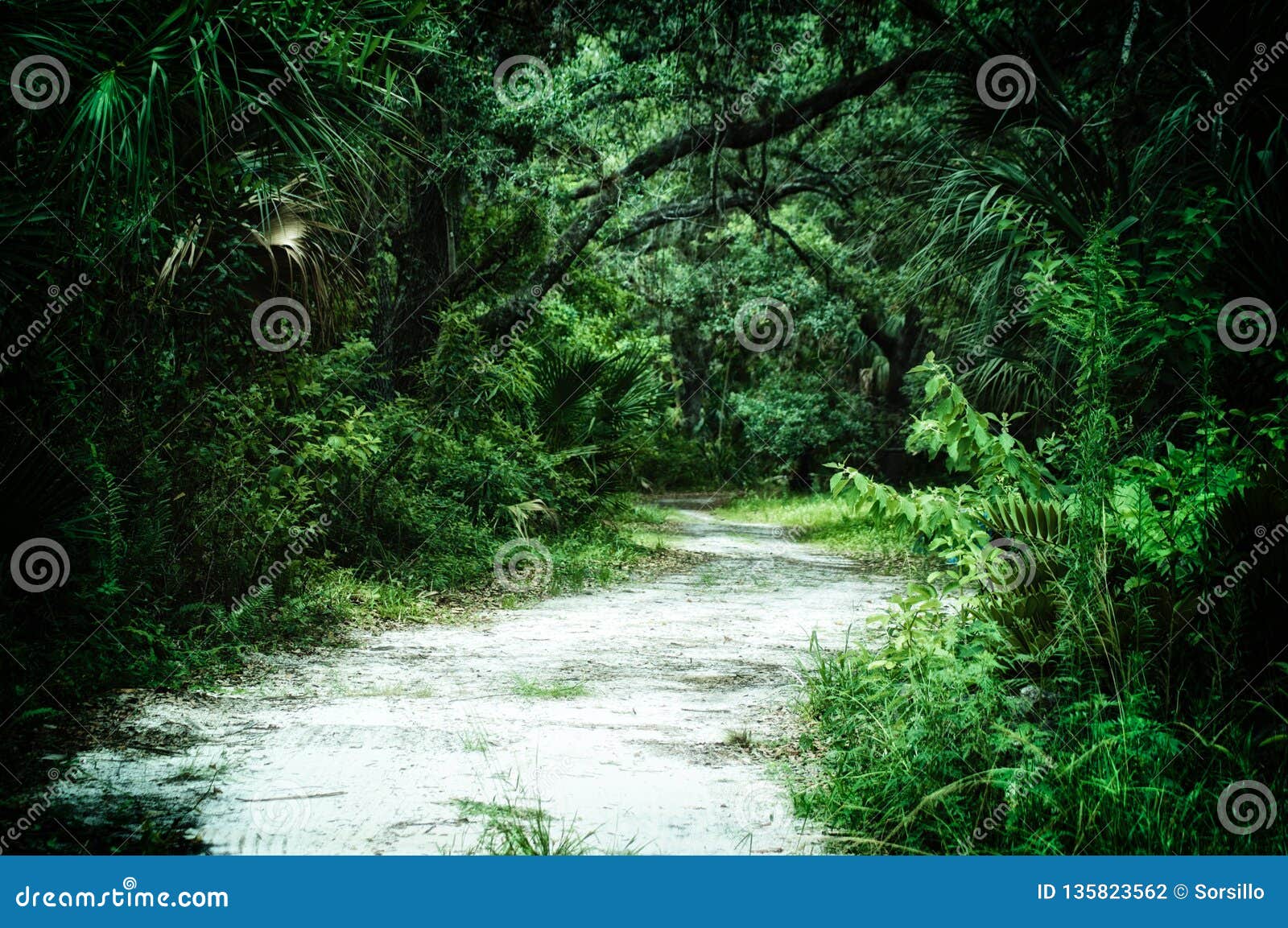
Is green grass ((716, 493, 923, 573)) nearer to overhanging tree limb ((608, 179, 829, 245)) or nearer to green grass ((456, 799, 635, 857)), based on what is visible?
overhanging tree limb ((608, 179, 829, 245))

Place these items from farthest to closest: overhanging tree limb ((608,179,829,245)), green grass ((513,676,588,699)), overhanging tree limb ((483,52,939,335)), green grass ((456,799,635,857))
A: overhanging tree limb ((608,179,829,245)), overhanging tree limb ((483,52,939,335)), green grass ((513,676,588,699)), green grass ((456,799,635,857))

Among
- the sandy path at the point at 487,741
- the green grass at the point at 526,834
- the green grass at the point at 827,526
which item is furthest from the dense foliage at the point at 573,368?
the green grass at the point at 827,526

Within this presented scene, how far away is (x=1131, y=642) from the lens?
397 centimetres

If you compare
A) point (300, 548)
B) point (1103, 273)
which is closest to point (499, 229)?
point (300, 548)

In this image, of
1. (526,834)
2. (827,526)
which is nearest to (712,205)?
(827,526)

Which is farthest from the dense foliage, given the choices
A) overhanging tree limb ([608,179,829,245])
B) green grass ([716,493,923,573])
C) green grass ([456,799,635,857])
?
overhanging tree limb ([608,179,829,245])

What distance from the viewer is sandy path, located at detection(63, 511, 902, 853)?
3516mm

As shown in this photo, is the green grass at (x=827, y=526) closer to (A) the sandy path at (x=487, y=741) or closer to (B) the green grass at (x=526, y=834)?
(A) the sandy path at (x=487, y=741)

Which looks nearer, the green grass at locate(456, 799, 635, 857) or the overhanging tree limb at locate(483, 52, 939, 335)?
the green grass at locate(456, 799, 635, 857)

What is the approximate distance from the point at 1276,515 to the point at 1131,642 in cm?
67

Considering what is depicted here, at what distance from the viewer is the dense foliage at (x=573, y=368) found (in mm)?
3787

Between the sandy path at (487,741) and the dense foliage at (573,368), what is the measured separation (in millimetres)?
415

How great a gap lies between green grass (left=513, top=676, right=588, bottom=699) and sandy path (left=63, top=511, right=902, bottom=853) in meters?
0.05

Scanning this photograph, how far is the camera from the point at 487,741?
4559 mm
